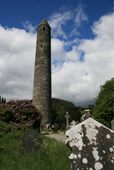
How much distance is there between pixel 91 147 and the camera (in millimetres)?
1771

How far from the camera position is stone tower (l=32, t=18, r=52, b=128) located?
16.7m

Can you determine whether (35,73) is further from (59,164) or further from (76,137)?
(76,137)

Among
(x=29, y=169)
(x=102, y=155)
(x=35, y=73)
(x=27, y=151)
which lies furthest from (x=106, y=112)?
(x=35, y=73)

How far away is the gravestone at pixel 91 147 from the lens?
172 cm

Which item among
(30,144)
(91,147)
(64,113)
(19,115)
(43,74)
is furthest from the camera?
(64,113)

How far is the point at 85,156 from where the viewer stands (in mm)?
1745

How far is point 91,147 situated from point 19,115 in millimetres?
8373

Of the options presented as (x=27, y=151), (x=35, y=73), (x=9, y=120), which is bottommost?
(x=27, y=151)

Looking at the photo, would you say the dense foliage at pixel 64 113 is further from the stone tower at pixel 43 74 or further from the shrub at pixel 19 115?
the shrub at pixel 19 115

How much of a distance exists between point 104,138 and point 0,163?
3.56 metres

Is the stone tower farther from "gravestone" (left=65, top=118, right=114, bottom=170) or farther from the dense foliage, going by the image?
"gravestone" (left=65, top=118, right=114, bottom=170)

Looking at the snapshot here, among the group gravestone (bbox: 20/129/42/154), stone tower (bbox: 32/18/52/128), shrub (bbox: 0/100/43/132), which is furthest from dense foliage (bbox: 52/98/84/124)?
gravestone (bbox: 20/129/42/154)

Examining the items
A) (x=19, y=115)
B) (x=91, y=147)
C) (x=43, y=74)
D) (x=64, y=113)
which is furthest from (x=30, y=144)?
(x=64, y=113)

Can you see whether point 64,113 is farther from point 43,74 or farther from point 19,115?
point 19,115
